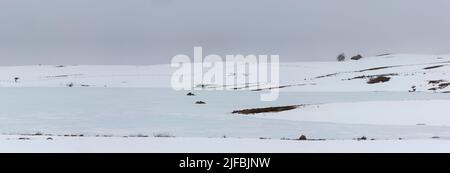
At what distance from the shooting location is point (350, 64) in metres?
126

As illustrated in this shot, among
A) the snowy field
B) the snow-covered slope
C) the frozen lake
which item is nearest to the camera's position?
the snowy field

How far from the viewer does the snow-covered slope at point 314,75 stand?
74375mm

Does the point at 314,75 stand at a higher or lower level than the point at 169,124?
higher

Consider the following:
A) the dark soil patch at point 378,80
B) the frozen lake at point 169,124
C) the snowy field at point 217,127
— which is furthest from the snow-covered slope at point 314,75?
the frozen lake at point 169,124

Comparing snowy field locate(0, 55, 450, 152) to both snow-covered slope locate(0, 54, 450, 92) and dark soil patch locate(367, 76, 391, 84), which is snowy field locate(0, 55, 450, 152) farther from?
dark soil patch locate(367, 76, 391, 84)

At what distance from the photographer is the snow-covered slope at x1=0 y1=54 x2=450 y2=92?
7438cm

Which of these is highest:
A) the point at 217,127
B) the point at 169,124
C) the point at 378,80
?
the point at 378,80

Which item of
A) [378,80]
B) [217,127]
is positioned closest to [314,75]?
[378,80]

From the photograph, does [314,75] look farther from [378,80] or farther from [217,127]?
[217,127]

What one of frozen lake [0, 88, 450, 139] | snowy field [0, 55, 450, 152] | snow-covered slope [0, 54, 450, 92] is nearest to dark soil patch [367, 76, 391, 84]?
snow-covered slope [0, 54, 450, 92]

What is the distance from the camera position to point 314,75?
10650 cm
